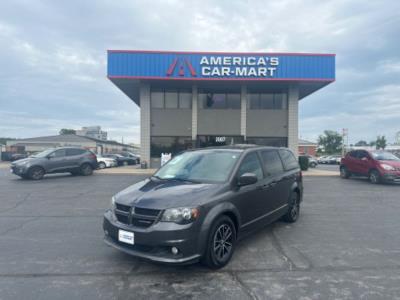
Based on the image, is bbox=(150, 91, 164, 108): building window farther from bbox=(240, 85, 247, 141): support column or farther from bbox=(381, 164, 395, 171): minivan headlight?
bbox=(381, 164, 395, 171): minivan headlight

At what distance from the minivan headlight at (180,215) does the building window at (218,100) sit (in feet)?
61.0

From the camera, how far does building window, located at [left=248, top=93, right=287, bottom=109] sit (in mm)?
21375

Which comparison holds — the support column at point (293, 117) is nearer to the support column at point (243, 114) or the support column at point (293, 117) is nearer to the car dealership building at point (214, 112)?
the car dealership building at point (214, 112)

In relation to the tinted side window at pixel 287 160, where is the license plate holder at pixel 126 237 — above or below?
below

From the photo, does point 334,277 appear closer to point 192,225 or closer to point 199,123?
point 192,225

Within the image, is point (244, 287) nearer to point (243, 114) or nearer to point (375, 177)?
point (375, 177)

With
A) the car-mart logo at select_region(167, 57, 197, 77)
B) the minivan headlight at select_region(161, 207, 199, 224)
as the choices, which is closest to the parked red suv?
the car-mart logo at select_region(167, 57, 197, 77)

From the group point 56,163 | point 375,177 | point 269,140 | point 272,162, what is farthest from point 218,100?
point 272,162

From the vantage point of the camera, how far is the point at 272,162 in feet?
17.2

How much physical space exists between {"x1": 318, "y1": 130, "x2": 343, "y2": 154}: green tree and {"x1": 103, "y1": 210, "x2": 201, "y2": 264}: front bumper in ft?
260

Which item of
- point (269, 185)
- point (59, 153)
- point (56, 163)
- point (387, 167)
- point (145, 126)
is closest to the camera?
point (269, 185)

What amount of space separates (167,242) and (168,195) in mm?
620

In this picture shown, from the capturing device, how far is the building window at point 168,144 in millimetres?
21062

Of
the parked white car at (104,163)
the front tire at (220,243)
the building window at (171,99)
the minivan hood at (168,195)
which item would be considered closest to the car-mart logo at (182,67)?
the building window at (171,99)
